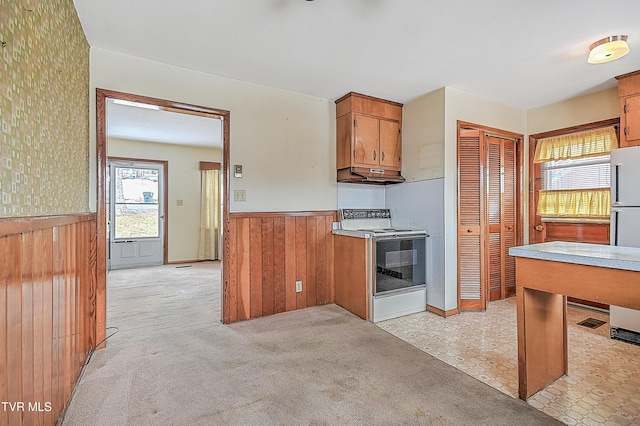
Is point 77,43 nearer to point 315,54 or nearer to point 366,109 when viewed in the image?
point 315,54

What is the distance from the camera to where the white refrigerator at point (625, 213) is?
2.58 meters

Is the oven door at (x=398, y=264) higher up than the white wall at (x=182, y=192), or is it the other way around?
the white wall at (x=182, y=192)

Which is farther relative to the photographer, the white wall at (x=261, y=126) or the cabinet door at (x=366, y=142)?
the cabinet door at (x=366, y=142)

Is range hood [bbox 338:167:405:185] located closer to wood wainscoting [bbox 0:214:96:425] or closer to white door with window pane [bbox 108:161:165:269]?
wood wainscoting [bbox 0:214:96:425]

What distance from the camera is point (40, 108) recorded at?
1.35 meters

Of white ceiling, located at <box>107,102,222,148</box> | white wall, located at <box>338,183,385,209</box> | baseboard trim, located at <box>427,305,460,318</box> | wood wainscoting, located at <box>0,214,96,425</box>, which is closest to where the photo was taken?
wood wainscoting, located at <box>0,214,96,425</box>

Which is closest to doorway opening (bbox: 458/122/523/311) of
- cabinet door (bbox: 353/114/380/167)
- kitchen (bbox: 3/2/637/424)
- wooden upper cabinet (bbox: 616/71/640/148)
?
kitchen (bbox: 3/2/637/424)

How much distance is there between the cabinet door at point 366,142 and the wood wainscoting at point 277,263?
2.36 ft

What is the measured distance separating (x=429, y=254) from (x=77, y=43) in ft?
11.6

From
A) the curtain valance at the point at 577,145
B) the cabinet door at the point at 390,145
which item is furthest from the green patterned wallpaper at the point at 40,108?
the curtain valance at the point at 577,145

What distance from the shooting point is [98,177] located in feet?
8.14

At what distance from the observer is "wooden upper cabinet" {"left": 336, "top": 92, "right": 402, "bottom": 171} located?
11.3 ft

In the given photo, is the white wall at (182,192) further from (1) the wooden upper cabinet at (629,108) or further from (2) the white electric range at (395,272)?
(1) the wooden upper cabinet at (629,108)

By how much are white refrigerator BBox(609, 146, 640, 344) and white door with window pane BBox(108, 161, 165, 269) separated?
22.2 ft
